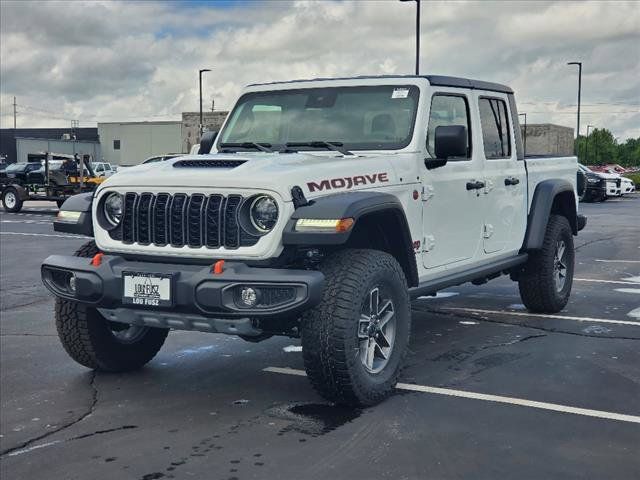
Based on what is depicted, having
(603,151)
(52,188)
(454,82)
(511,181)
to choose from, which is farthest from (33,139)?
(454,82)

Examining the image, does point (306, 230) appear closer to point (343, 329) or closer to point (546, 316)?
point (343, 329)

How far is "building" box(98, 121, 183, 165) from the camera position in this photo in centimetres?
8381

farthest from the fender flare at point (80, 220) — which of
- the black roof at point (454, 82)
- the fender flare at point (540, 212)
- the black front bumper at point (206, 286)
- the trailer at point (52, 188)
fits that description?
the trailer at point (52, 188)

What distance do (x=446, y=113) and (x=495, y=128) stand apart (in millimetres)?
983

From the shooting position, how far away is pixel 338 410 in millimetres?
5141

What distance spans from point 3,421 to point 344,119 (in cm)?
309

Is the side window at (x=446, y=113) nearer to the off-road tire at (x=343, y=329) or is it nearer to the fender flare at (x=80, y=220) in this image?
the off-road tire at (x=343, y=329)

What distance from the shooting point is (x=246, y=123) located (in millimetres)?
6703

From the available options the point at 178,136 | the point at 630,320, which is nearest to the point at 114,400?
the point at 630,320

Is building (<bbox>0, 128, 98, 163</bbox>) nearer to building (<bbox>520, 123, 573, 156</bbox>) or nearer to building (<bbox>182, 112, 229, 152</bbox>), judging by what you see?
building (<bbox>182, 112, 229, 152</bbox>)

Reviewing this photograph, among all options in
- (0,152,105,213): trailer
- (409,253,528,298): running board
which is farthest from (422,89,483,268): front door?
(0,152,105,213): trailer

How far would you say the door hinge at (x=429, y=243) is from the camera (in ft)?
19.4

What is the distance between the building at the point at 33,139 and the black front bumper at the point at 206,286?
260ft

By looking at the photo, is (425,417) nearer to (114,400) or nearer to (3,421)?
(114,400)
